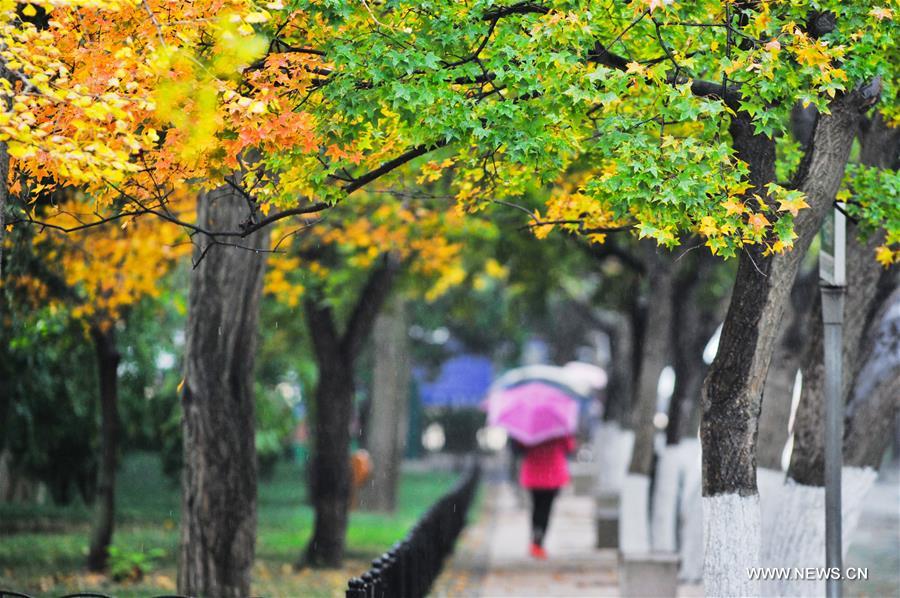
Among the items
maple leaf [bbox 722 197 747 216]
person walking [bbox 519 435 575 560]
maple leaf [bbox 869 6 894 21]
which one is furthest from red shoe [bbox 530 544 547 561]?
maple leaf [bbox 869 6 894 21]

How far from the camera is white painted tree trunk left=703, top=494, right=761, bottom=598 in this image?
795 cm

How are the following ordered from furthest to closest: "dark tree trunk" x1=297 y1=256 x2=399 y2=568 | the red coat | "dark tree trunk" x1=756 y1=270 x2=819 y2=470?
the red coat
"dark tree trunk" x1=297 y1=256 x2=399 y2=568
"dark tree trunk" x1=756 y1=270 x2=819 y2=470

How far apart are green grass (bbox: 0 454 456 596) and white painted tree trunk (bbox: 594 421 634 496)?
386 cm

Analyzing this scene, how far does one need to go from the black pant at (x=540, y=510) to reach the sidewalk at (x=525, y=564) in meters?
0.38

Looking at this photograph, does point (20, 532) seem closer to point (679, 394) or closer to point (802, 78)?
point (679, 394)

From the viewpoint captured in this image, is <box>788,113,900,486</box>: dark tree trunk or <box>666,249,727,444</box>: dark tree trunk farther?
<box>666,249,727,444</box>: dark tree trunk

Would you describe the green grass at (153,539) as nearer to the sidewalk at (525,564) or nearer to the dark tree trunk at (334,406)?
the dark tree trunk at (334,406)

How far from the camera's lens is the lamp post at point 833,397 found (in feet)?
26.9

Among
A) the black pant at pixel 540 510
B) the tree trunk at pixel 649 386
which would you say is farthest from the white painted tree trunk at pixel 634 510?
the black pant at pixel 540 510

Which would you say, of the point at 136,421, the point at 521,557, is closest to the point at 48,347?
the point at 136,421

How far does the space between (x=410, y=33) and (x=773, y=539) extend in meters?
4.97

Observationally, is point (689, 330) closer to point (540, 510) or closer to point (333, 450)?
point (540, 510)

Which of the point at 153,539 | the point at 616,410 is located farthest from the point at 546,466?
the point at 616,410

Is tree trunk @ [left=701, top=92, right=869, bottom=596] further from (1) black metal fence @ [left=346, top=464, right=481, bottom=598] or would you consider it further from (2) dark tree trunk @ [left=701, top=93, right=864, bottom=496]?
(1) black metal fence @ [left=346, top=464, right=481, bottom=598]
